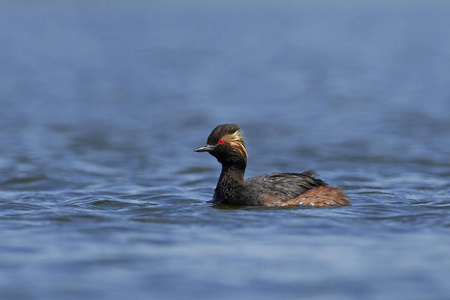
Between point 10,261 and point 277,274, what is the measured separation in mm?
2893

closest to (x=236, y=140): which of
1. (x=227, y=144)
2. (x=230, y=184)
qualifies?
(x=227, y=144)

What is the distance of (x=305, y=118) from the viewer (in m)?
23.4

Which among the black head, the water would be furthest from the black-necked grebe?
the water

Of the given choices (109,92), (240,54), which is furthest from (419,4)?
(109,92)

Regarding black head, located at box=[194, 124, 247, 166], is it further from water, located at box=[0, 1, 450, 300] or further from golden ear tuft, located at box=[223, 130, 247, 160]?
water, located at box=[0, 1, 450, 300]

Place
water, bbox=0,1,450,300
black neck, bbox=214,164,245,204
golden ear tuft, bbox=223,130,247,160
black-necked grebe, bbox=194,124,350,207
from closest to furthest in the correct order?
water, bbox=0,1,450,300 < black-necked grebe, bbox=194,124,350,207 < black neck, bbox=214,164,245,204 < golden ear tuft, bbox=223,130,247,160

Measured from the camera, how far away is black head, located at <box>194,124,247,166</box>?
1230cm

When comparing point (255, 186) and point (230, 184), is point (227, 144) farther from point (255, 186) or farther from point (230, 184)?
point (255, 186)

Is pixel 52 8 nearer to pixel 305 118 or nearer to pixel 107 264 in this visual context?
pixel 305 118

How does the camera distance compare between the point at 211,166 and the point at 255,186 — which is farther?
the point at 211,166

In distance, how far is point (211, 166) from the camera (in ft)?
55.9

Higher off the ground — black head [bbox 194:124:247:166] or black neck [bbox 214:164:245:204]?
black head [bbox 194:124:247:166]

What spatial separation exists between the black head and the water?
0.85 meters

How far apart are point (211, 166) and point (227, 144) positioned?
4.73 metres
